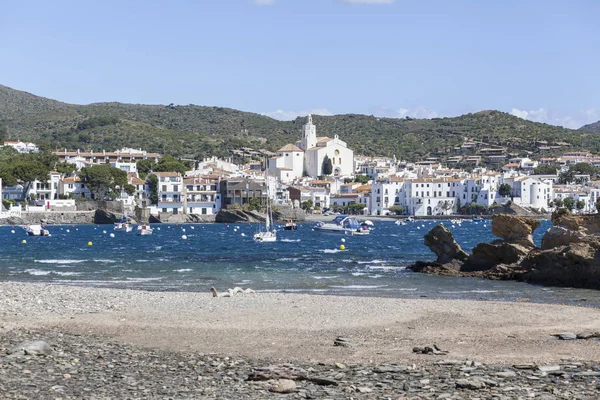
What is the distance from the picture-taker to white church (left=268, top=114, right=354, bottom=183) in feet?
614

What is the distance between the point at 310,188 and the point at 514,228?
129832 millimetres

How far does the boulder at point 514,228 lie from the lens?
38.0 m

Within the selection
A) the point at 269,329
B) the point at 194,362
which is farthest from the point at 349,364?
the point at 269,329

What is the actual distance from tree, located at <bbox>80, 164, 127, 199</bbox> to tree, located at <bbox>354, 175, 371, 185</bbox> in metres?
58.7

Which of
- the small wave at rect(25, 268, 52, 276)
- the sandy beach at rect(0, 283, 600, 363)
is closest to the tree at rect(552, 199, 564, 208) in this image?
the small wave at rect(25, 268, 52, 276)

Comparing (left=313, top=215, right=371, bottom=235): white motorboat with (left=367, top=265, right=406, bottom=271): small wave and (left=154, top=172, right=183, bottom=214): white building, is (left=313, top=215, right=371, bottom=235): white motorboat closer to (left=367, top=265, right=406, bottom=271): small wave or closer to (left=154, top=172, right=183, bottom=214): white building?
(left=154, top=172, right=183, bottom=214): white building

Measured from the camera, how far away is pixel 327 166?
620ft

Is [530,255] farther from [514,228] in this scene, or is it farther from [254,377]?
[254,377]

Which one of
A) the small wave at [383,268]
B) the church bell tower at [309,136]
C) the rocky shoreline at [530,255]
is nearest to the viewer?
the rocky shoreline at [530,255]

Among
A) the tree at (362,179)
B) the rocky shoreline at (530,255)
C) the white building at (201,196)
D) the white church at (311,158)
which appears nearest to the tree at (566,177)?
the tree at (362,179)

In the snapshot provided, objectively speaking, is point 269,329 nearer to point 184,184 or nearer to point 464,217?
point 184,184

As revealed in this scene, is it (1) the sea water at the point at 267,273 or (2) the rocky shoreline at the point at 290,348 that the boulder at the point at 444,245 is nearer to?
(1) the sea water at the point at 267,273

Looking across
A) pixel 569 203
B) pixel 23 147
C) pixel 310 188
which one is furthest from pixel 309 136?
pixel 569 203

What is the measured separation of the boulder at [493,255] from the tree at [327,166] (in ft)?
495
